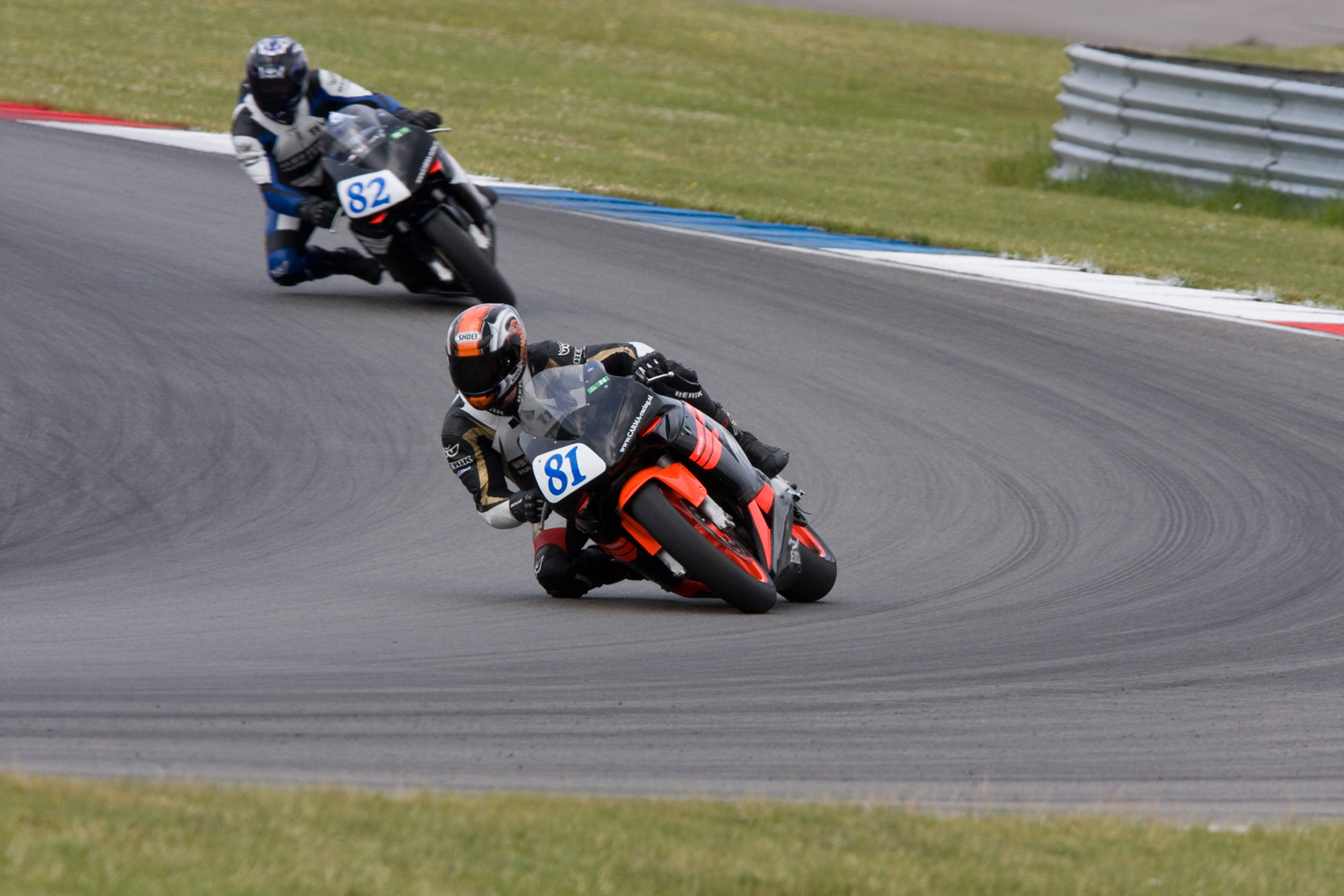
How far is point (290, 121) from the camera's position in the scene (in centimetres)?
1138

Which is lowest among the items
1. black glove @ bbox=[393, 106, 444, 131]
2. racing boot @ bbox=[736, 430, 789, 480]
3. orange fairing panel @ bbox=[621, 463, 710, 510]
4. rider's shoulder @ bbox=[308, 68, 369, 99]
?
racing boot @ bbox=[736, 430, 789, 480]

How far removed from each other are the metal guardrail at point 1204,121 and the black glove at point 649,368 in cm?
1100

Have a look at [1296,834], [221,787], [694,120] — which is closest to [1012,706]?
[1296,834]

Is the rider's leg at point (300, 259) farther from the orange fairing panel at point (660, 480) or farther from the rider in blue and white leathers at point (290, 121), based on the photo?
the orange fairing panel at point (660, 480)

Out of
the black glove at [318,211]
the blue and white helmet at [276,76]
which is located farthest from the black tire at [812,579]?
the blue and white helmet at [276,76]

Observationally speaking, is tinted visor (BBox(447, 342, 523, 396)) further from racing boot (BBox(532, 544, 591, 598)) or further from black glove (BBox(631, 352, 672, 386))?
racing boot (BBox(532, 544, 591, 598))

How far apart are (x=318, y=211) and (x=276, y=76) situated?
92 centimetres

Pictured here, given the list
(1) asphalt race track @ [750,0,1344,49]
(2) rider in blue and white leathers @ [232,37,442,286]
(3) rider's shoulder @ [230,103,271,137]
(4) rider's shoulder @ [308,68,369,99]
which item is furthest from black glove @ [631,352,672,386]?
(1) asphalt race track @ [750,0,1344,49]

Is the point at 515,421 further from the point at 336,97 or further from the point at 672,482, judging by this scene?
the point at 336,97

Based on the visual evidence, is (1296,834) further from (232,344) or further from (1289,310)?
(1289,310)

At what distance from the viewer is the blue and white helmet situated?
1114cm

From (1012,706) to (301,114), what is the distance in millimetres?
7819

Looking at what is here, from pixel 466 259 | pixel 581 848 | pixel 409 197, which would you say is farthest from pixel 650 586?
pixel 409 197

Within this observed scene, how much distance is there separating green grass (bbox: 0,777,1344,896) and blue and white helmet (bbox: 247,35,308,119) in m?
8.05
